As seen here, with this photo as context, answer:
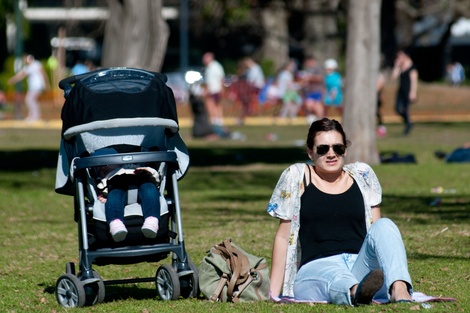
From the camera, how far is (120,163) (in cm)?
739

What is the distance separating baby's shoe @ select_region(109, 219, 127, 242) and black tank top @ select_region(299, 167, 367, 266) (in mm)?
1165

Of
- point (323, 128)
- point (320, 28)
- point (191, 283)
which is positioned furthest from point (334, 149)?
point (320, 28)

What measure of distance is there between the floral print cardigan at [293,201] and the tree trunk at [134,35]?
1248cm

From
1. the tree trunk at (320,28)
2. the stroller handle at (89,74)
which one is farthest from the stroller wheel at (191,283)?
the tree trunk at (320,28)

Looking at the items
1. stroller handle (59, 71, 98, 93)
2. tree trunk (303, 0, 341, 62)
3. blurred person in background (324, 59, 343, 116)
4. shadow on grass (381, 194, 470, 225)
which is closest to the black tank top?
stroller handle (59, 71, 98, 93)

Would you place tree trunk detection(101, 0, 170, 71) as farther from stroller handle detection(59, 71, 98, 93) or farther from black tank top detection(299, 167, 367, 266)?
black tank top detection(299, 167, 367, 266)

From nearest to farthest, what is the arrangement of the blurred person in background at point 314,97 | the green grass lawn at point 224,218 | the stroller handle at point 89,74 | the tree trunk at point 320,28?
the green grass lawn at point 224,218 < the stroller handle at point 89,74 < the blurred person in background at point 314,97 < the tree trunk at point 320,28

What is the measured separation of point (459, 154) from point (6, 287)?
12.2 m

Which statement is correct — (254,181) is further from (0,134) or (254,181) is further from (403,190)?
(0,134)

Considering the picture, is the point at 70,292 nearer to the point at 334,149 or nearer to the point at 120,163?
the point at 120,163

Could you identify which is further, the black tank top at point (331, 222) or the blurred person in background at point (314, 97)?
the blurred person in background at point (314, 97)

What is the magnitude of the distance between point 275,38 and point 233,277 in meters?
44.4

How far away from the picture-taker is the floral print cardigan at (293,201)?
724cm

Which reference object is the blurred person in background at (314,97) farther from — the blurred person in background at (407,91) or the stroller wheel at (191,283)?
the stroller wheel at (191,283)
